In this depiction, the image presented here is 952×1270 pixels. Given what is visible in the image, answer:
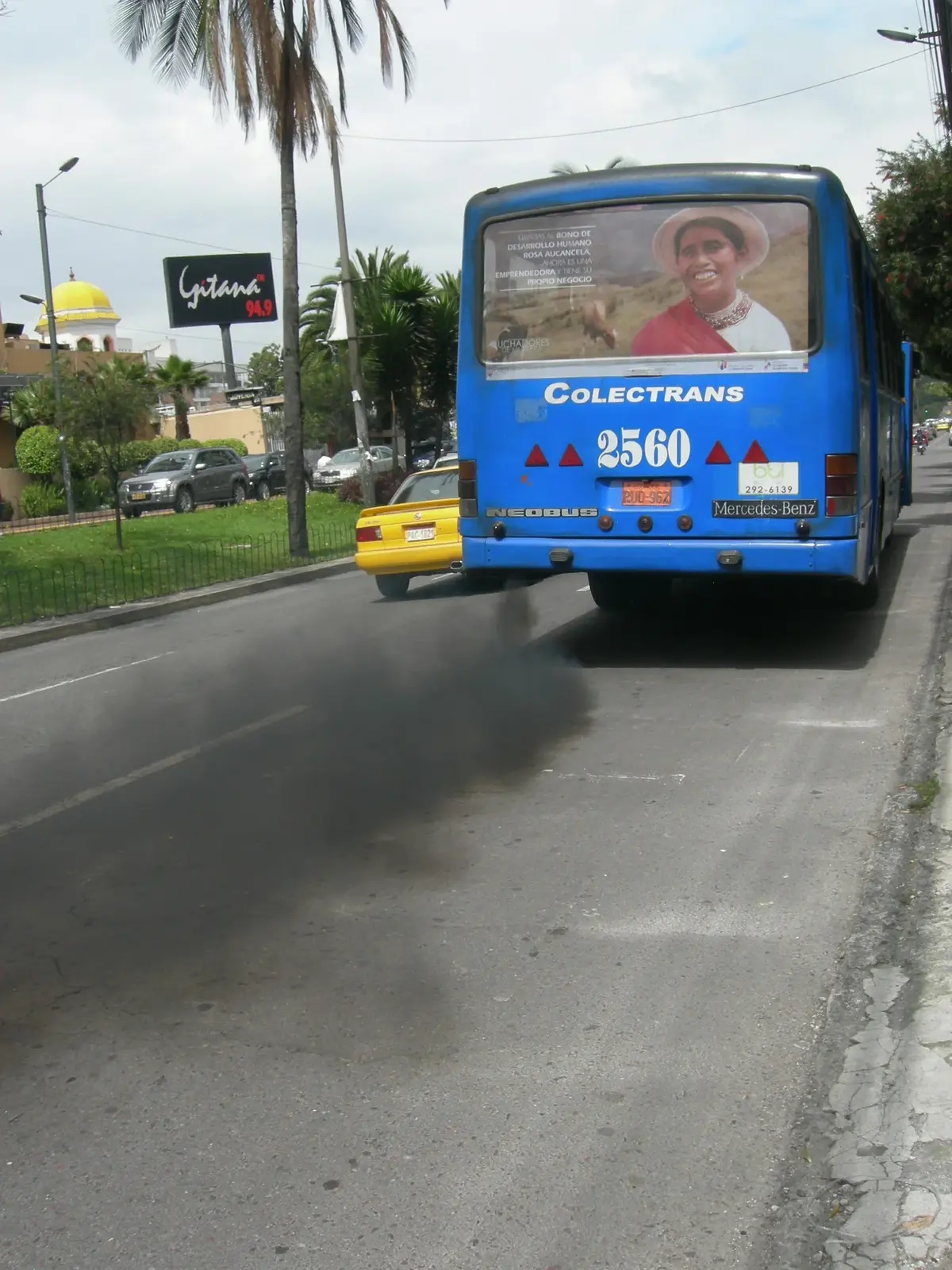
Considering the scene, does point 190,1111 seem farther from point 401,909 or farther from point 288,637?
point 288,637

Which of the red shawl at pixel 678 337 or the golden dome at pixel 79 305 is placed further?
the golden dome at pixel 79 305

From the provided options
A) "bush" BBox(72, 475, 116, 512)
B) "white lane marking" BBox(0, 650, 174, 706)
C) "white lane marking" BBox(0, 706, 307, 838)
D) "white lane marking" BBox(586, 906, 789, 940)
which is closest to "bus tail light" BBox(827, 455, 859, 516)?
"white lane marking" BBox(0, 706, 307, 838)

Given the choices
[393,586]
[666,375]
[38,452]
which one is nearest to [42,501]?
[38,452]

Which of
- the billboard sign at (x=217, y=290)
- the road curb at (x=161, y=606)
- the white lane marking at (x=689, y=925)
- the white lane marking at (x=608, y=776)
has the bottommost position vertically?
the road curb at (x=161, y=606)

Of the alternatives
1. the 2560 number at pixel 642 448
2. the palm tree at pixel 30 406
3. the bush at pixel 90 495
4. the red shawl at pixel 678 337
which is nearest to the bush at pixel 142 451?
the bush at pixel 90 495

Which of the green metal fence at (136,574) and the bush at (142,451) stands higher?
the bush at (142,451)

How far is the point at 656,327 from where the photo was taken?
1021 cm

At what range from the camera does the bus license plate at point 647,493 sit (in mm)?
10273

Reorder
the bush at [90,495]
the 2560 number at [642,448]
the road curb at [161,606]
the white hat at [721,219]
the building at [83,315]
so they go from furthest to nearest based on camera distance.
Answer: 1. the building at [83,315]
2. the bush at [90,495]
3. the road curb at [161,606]
4. the 2560 number at [642,448]
5. the white hat at [721,219]

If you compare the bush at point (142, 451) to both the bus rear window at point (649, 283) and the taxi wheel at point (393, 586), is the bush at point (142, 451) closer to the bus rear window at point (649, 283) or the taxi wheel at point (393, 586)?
the taxi wheel at point (393, 586)

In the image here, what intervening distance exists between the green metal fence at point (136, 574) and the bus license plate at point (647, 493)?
813cm

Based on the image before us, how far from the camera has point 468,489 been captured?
11.0 meters

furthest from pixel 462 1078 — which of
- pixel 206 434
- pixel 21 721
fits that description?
pixel 206 434

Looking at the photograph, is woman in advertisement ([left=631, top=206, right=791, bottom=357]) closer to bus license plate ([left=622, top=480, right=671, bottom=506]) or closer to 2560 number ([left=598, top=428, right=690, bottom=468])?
2560 number ([left=598, top=428, right=690, bottom=468])
